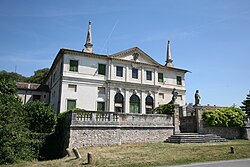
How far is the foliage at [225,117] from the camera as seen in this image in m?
21.0

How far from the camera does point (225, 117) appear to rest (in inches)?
853

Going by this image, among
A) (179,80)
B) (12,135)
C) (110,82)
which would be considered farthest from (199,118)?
(12,135)

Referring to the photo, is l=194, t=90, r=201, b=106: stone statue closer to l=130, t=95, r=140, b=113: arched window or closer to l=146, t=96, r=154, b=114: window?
l=146, t=96, r=154, b=114: window

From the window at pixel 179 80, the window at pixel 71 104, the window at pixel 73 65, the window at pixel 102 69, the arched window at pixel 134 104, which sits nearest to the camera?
the window at pixel 71 104

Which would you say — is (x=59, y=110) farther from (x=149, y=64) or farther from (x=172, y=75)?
(x=172, y=75)

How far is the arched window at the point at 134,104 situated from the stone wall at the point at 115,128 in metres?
8.75

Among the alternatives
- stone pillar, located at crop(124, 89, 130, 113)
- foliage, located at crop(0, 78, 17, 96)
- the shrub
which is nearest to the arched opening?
stone pillar, located at crop(124, 89, 130, 113)

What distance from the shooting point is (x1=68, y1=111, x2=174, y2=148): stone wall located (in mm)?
15500

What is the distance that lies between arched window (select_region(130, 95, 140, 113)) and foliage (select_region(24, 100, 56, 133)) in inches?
463

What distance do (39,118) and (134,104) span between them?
13.2 metres

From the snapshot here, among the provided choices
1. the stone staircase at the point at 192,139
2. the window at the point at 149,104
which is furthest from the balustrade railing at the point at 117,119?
the window at the point at 149,104

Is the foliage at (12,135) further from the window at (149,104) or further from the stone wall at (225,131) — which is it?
the window at (149,104)

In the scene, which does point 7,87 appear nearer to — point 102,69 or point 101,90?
point 101,90

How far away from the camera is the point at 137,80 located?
28.6 m
